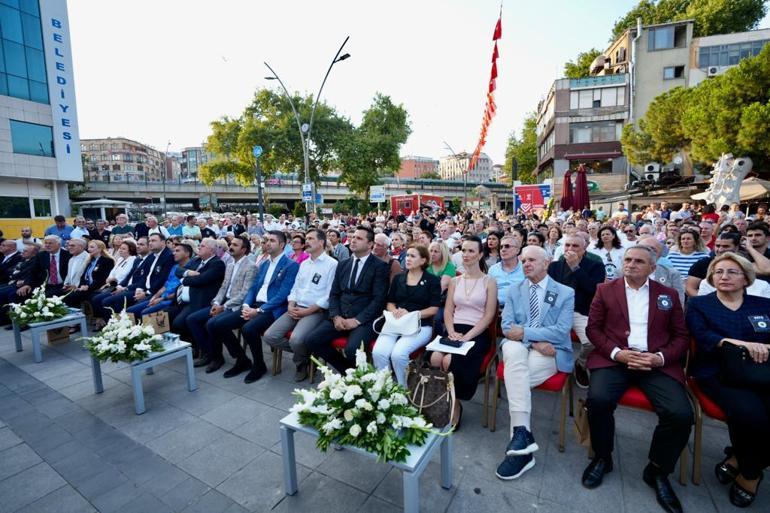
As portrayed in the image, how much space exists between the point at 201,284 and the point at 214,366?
3.71 feet

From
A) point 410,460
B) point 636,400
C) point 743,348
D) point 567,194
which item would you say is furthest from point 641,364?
point 567,194

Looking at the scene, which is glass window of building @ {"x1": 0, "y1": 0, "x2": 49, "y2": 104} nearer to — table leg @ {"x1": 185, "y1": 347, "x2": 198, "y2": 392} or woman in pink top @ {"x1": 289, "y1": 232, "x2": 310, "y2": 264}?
woman in pink top @ {"x1": 289, "y1": 232, "x2": 310, "y2": 264}

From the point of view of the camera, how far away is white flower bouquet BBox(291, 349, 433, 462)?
7.11 ft

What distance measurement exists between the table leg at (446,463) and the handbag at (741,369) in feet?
6.53

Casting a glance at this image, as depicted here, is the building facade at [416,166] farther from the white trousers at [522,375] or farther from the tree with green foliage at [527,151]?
the white trousers at [522,375]

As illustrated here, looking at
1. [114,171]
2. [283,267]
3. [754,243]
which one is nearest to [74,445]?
[283,267]

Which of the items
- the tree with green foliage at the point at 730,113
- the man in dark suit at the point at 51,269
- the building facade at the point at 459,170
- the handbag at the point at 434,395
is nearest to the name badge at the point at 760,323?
the handbag at the point at 434,395

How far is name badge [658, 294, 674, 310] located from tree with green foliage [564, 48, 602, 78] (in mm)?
48155

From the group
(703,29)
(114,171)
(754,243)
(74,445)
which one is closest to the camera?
(74,445)

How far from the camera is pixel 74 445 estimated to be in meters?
3.28

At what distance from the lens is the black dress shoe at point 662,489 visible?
2.40 meters

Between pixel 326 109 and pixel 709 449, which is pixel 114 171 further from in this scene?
pixel 709 449

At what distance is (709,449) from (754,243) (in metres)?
3.05

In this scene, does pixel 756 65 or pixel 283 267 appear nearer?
pixel 283 267
